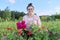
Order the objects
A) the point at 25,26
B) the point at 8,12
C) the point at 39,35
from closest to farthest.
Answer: the point at 39,35
the point at 25,26
the point at 8,12

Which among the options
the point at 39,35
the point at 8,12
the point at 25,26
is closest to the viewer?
the point at 39,35

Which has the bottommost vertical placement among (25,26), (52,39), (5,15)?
(5,15)

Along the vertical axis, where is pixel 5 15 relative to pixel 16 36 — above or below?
below

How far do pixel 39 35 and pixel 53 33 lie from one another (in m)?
0.23

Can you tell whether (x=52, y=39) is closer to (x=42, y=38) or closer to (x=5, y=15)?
(x=42, y=38)

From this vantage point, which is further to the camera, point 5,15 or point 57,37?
point 5,15

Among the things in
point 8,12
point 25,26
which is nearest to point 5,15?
point 8,12

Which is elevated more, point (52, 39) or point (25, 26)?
point (25, 26)

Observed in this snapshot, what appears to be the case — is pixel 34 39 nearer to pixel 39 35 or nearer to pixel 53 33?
pixel 39 35

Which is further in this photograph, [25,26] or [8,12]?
[8,12]

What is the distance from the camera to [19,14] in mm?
17844

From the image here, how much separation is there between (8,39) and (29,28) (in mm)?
354

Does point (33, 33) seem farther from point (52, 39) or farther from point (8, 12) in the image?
point (8, 12)

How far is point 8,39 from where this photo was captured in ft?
9.18
